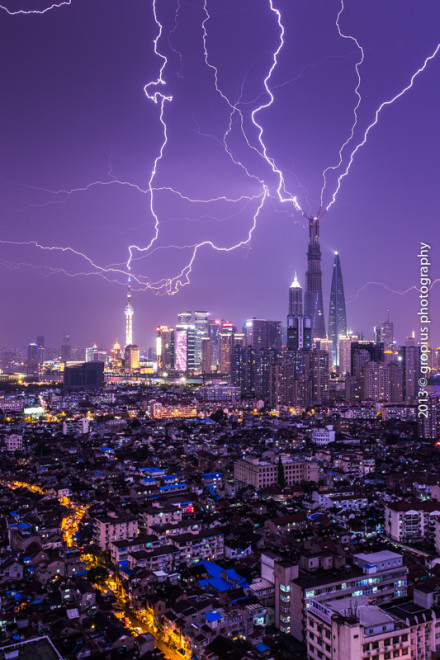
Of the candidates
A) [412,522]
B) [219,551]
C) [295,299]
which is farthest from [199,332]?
[219,551]

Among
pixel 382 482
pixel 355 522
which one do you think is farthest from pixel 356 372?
pixel 355 522

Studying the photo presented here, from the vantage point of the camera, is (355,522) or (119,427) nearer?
(355,522)

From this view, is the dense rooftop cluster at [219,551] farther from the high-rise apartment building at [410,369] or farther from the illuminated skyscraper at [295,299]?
the illuminated skyscraper at [295,299]

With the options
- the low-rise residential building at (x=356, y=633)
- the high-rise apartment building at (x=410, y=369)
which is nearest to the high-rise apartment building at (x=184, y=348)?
the high-rise apartment building at (x=410, y=369)

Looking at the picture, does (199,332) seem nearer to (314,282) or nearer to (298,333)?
(314,282)

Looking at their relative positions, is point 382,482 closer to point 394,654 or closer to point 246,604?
point 246,604

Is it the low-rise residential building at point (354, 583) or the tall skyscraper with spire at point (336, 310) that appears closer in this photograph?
the low-rise residential building at point (354, 583)
